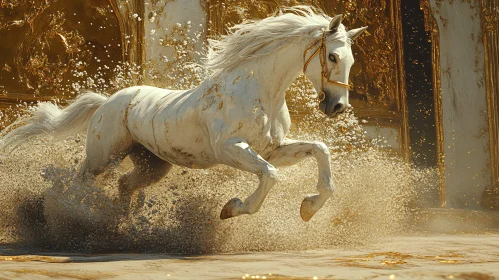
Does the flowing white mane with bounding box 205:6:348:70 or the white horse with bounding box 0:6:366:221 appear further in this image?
the flowing white mane with bounding box 205:6:348:70

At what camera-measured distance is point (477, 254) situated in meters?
3.79

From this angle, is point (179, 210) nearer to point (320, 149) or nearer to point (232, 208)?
point (232, 208)

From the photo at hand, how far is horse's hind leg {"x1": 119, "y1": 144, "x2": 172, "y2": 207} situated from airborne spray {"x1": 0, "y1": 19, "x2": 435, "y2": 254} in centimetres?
7

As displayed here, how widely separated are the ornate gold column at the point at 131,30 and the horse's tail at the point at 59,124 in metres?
2.07

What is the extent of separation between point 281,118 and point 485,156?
6.57m

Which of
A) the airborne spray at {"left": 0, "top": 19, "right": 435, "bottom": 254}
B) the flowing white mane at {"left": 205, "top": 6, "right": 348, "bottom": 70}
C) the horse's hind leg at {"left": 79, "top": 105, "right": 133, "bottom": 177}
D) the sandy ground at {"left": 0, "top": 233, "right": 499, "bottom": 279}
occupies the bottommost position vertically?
the sandy ground at {"left": 0, "top": 233, "right": 499, "bottom": 279}

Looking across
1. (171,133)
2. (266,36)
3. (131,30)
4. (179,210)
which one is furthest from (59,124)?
(131,30)

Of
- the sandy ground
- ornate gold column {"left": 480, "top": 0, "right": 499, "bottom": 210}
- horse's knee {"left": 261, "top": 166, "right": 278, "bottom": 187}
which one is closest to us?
the sandy ground

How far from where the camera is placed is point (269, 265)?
2.93m

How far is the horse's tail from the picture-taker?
201 inches

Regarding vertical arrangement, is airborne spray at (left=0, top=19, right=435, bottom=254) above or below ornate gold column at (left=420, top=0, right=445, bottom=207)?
below

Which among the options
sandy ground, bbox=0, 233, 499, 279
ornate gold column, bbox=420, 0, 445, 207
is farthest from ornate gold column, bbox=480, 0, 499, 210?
sandy ground, bbox=0, 233, 499, 279

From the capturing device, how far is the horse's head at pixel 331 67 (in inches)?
155

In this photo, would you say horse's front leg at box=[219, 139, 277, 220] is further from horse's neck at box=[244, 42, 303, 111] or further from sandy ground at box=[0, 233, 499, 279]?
horse's neck at box=[244, 42, 303, 111]
